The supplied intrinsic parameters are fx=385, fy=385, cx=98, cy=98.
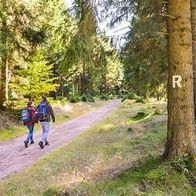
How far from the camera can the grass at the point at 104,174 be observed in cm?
784

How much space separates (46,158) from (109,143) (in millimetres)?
2890

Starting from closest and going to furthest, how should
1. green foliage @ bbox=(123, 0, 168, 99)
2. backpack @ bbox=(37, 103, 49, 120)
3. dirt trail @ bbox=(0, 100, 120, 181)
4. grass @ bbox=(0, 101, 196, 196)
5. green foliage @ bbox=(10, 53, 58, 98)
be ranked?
grass @ bbox=(0, 101, 196, 196) → green foliage @ bbox=(123, 0, 168, 99) → dirt trail @ bbox=(0, 100, 120, 181) → backpack @ bbox=(37, 103, 49, 120) → green foliage @ bbox=(10, 53, 58, 98)

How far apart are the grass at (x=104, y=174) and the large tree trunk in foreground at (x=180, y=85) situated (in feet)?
1.68

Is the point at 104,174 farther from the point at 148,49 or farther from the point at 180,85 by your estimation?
the point at 148,49

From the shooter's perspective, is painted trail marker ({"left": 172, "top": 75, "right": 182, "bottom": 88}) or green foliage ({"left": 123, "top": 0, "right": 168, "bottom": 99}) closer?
painted trail marker ({"left": 172, "top": 75, "right": 182, "bottom": 88})

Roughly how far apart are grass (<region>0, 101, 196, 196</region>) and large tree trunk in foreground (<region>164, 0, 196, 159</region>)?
51 centimetres

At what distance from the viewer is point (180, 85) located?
858 cm

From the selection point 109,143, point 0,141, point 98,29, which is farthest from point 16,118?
point 98,29

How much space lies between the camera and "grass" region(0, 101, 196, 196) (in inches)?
309

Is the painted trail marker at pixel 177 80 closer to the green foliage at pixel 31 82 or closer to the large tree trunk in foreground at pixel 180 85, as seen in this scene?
the large tree trunk in foreground at pixel 180 85

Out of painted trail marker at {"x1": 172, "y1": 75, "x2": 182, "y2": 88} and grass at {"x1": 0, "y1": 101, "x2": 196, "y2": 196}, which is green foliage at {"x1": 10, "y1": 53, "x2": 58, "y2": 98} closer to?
grass at {"x1": 0, "y1": 101, "x2": 196, "y2": 196}

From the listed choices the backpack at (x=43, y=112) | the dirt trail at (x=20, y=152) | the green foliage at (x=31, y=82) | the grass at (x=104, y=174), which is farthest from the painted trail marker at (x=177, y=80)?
the green foliage at (x=31, y=82)

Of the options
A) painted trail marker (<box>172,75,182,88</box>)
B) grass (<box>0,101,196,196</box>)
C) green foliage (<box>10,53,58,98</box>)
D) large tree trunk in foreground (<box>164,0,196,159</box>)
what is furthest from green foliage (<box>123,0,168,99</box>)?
green foliage (<box>10,53,58,98</box>)

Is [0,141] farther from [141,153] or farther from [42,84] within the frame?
[42,84]
